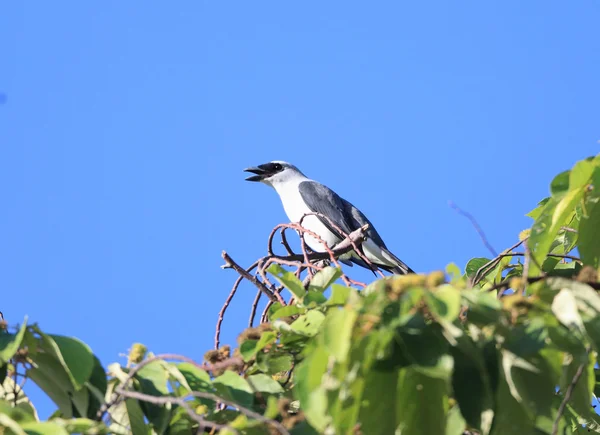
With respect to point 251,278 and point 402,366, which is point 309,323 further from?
point 251,278

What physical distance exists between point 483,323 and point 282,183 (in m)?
8.62

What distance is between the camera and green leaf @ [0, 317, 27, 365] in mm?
2457

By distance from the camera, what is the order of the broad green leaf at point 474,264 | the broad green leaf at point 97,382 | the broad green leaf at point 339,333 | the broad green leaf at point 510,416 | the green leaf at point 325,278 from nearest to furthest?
1. the broad green leaf at point 339,333
2. the broad green leaf at point 510,416
3. the broad green leaf at point 97,382
4. the green leaf at point 325,278
5. the broad green leaf at point 474,264

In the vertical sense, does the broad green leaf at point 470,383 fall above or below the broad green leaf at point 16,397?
below

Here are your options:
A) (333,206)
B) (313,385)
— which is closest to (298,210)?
(333,206)

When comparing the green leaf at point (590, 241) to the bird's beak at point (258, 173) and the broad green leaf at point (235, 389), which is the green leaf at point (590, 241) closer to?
the broad green leaf at point (235, 389)

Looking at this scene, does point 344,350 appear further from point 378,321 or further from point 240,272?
point 240,272

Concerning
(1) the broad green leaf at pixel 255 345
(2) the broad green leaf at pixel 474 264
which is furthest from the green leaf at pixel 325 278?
(2) the broad green leaf at pixel 474 264

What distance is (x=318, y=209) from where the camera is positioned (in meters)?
10.0

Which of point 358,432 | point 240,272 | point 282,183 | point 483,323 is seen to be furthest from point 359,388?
point 282,183

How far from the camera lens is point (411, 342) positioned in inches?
81.5

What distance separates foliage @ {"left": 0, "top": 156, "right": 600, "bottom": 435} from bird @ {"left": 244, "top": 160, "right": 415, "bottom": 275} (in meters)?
6.33

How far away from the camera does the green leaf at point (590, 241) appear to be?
8.86 ft

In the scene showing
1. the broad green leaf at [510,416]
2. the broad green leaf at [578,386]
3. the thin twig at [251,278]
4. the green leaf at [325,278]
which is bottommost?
the broad green leaf at [510,416]
